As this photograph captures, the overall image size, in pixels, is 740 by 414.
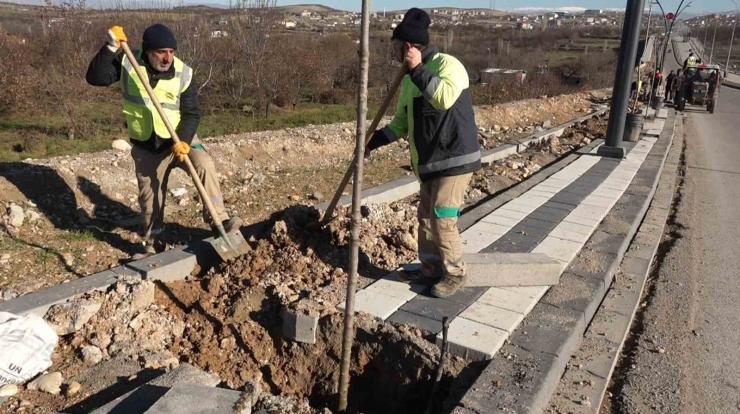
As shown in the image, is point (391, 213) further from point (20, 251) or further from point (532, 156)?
point (532, 156)

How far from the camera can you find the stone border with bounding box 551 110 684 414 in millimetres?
3035

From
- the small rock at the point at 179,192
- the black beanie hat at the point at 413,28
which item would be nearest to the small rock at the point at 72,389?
the black beanie hat at the point at 413,28

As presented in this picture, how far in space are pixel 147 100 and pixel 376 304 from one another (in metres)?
2.21

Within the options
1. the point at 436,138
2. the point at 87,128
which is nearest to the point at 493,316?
the point at 436,138

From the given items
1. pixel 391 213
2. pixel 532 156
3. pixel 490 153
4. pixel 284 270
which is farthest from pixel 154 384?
pixel 532 156

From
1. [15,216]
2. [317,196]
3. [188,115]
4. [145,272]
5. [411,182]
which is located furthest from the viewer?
[411,182]

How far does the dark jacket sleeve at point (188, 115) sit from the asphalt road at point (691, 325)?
3.35m

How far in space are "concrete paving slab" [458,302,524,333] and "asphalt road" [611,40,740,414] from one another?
66cm

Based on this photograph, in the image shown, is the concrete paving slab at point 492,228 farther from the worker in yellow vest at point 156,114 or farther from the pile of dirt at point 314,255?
the worker in yellow vest at point 156,114

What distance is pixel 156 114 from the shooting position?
4.09 meters

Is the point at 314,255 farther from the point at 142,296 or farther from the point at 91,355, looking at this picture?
the point at 91,355

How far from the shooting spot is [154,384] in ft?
8.44

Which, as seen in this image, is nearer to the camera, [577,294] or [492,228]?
[577,294]

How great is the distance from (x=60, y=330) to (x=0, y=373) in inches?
20.0
